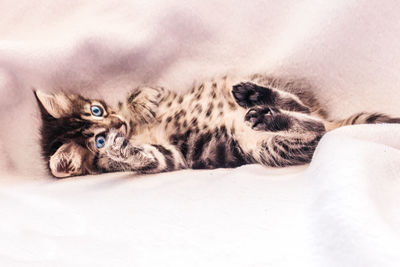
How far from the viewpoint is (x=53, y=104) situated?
1.20 m

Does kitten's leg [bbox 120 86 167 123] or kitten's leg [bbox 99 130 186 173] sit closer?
kitten's leg [bbox 99 130 186 173]

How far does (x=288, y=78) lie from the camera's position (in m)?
1.24

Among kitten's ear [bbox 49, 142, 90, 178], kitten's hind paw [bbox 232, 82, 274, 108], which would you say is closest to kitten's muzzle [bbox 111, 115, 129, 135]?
kitten's ear [bbox 49, 142, 90, 178]

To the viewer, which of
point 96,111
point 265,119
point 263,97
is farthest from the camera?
point 96,111

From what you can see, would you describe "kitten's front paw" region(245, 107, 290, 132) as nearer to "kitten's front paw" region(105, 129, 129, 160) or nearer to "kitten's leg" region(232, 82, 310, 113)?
"kitten's leg" region(232, 82, 310, 113)

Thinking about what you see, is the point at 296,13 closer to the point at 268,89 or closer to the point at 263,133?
the point at 268,89

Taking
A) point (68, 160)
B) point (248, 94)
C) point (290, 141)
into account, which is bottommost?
point (68, 160)

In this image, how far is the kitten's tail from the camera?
1.08 meters

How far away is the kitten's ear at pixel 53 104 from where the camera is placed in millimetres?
1196

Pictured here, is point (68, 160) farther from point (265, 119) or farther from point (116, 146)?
point (265, 119)

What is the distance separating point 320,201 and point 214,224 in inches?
7.6

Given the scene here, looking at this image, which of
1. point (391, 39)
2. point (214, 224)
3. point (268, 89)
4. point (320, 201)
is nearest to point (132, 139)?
point (268, 89)

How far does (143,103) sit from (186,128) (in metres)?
0.15

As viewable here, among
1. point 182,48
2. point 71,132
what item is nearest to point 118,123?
point 71,132
